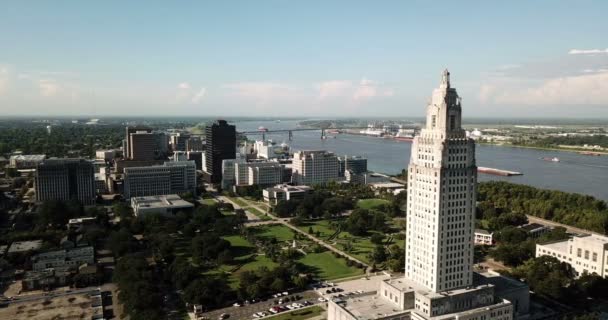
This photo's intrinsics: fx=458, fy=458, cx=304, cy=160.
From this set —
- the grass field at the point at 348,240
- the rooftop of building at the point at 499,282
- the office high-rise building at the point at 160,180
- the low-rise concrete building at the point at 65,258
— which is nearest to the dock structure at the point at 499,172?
the grass field at the point at 348,240

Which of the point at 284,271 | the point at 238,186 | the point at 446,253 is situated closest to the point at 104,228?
the point at 284,271

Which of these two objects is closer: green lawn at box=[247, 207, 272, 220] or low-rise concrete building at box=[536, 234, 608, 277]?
low-rise concrete building at box=[536, 234, 608, 277]

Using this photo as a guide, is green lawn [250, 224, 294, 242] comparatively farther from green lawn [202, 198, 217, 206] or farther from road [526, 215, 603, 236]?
road [526, 215, 603, 236]

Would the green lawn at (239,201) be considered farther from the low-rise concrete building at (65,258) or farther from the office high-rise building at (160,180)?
the low-rise concrete building at (65,258)

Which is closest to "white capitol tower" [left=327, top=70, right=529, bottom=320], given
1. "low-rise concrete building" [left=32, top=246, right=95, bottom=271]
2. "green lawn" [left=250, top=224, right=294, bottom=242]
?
"green lawn" [left=250, top=224, right=294, bottom=242]

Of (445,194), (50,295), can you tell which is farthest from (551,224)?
(50,295)

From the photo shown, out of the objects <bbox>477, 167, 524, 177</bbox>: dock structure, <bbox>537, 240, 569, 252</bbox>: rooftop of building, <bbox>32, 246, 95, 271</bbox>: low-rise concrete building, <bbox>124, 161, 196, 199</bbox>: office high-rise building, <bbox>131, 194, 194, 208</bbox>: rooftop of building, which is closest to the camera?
<bbox>32, 246, 95, 271</bbox>: low-rise concrete building

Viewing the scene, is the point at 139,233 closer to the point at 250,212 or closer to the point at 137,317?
the point at 250,212

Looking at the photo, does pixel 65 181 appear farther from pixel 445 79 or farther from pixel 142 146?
pixel 445 79
